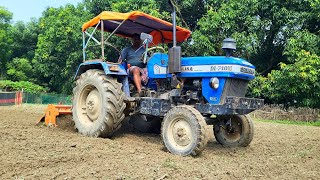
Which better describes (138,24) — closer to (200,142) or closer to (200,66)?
(200,66)

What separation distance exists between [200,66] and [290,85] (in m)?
10.8

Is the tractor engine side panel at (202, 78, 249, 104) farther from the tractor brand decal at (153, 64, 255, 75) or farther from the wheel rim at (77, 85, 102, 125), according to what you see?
the wheel rim at (77, 85, 102, 125)

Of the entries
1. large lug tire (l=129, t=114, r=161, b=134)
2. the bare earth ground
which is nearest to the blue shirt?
large lug tire (l=129, t=114, r=161, b=134)

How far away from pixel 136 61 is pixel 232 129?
2345 mm

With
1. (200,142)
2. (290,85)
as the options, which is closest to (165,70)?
(200,142)

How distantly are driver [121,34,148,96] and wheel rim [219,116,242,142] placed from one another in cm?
174

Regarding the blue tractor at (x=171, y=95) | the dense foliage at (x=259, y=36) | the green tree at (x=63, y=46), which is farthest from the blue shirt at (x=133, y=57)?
the green tree at (x=63, y=46)

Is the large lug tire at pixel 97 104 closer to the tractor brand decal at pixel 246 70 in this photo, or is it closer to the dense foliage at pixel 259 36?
the tractor brand decal at pixel 246 70

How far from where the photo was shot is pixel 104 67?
24.1 feet

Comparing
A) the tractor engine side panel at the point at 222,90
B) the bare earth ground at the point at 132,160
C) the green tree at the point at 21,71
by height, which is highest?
the green tree at the point at 21,71

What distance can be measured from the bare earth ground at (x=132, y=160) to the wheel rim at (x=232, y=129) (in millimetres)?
266

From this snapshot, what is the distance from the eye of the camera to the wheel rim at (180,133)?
600 cm

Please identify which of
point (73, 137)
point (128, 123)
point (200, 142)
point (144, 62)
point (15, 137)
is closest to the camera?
point (200, 142)

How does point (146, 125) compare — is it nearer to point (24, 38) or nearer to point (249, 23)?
point (249, 23)
